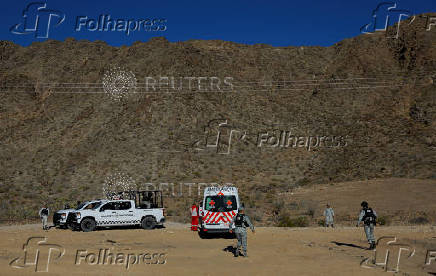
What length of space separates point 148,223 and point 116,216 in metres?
1.79

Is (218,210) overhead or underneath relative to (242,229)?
underneath

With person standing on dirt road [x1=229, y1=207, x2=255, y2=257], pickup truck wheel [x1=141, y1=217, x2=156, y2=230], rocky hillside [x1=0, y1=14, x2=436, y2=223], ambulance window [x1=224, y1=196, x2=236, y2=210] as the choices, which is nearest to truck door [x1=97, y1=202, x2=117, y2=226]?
pickup truck wheel [x1=141, y1=217, x2=156, y2=230]

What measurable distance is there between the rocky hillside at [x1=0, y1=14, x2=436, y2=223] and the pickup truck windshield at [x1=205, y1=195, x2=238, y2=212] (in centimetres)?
1777

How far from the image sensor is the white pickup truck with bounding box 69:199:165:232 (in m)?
24.8

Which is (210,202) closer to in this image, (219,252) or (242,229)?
(219,252)

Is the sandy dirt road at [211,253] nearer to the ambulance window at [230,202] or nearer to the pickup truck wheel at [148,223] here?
the pickup truck wheel at [148,223]

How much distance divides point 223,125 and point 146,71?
1587cm

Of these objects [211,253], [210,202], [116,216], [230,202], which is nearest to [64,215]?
[116,216]

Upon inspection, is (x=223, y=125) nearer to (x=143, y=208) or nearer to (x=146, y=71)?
(x=146, y=71)

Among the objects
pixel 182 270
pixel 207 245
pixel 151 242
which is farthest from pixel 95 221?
pixel 182 270

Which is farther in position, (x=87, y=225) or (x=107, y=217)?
(x=107, y=217)

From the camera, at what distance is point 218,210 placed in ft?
68.1

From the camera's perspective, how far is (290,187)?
163 ft

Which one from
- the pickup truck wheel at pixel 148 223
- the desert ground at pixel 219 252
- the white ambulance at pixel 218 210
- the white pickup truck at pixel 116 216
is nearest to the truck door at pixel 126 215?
the white pickup truck at pixel 116 216
